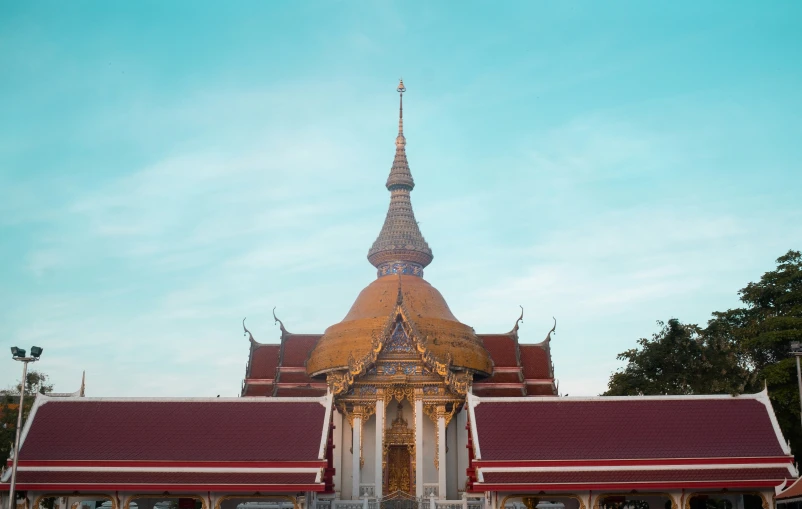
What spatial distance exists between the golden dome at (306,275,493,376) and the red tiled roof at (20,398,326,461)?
14.8 ft

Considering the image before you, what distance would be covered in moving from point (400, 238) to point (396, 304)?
10568 millimetres

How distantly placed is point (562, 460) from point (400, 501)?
5621mm

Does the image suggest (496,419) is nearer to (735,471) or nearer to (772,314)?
(735,471)

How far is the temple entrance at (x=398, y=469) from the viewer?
29484 millimetres

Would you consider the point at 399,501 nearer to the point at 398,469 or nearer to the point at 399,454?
the point at 398,469

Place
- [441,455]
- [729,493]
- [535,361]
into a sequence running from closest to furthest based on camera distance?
[729,493] < [441,455] < [535,361]

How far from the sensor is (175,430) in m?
25.7

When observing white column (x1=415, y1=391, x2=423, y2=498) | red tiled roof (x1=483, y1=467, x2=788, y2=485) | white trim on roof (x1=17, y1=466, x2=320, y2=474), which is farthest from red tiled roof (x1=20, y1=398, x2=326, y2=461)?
red tiled roof (x1=483, y1=467, x2=788, y2=485)

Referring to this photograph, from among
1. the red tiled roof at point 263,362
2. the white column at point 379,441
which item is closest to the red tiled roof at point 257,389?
the red tiled roof at point 263,362

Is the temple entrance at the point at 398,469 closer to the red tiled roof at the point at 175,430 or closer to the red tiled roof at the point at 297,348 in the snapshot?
the red tiled roof at the point at 175,430

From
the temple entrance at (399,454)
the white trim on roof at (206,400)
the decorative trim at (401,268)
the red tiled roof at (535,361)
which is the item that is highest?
the decorative trim at (401,268)

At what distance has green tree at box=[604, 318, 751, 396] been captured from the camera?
3431 centimetres

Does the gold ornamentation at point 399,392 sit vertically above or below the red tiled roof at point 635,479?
above

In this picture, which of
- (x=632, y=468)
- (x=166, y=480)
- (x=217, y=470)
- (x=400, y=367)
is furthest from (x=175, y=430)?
(x=632, y=468)
